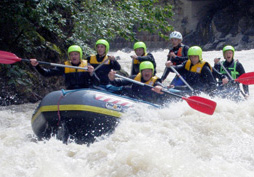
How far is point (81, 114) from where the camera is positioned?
17.3 ft

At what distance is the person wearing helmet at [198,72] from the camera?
6.78 meters

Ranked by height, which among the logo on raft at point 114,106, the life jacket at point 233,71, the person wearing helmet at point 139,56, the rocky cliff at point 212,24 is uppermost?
the rocky cliff at point 212,24

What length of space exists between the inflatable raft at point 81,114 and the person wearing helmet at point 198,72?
175cm

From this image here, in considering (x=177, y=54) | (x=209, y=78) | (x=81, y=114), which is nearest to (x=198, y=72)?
(x=209, y=78)

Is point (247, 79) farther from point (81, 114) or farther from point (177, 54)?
point (81, 114)

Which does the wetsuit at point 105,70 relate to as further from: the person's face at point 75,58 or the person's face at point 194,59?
the person's face at point 194,59

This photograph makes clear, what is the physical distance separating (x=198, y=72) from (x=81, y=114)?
7.86 feet

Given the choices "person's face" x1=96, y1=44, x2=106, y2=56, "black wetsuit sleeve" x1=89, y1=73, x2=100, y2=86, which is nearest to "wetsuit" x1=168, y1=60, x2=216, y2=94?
"person's face" x1=96, y1=44, x2=106, y2=56

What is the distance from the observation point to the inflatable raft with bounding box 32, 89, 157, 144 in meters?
5.29

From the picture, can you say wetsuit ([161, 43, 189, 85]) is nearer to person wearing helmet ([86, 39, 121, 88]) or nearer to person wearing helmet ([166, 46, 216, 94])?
person wearing helmet ([166, 46, 216, 94])

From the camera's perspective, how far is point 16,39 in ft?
29.1

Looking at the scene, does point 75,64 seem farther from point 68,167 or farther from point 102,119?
point 68,167

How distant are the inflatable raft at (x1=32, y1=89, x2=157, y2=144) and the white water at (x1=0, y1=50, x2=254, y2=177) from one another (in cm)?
15

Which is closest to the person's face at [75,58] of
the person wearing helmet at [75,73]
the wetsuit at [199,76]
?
the person wearing helmet at [75,73]
